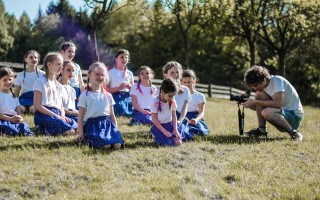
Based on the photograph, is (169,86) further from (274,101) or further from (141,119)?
(141,119)

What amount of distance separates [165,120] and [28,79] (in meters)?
4.82

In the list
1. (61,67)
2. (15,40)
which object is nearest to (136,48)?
(15,40)

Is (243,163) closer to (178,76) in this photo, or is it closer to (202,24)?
(178,76)

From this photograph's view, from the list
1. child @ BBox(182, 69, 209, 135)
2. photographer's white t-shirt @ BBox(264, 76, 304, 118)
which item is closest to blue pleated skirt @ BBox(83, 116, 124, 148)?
child @ BBox(182, 69, 209, 135)

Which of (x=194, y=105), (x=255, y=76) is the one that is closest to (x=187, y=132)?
(x=194, y=105)

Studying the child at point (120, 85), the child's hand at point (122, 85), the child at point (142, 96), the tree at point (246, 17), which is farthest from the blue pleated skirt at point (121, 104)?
the tree at point (246, 17)

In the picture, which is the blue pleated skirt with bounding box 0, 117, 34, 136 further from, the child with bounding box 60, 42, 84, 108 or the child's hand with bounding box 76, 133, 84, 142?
the child with bounding box 60, 42, 84, 108

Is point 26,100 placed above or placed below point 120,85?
below

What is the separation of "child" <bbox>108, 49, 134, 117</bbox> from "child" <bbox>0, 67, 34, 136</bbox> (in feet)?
12.9

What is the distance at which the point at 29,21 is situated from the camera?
6481cm

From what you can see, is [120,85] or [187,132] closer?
[187,132]

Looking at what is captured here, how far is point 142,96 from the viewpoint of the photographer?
11070 mm

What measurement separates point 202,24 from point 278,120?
70.4 ft

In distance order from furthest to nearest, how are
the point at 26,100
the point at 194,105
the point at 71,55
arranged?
the point at 26,100
the point at 71,55
the point at 194,105
